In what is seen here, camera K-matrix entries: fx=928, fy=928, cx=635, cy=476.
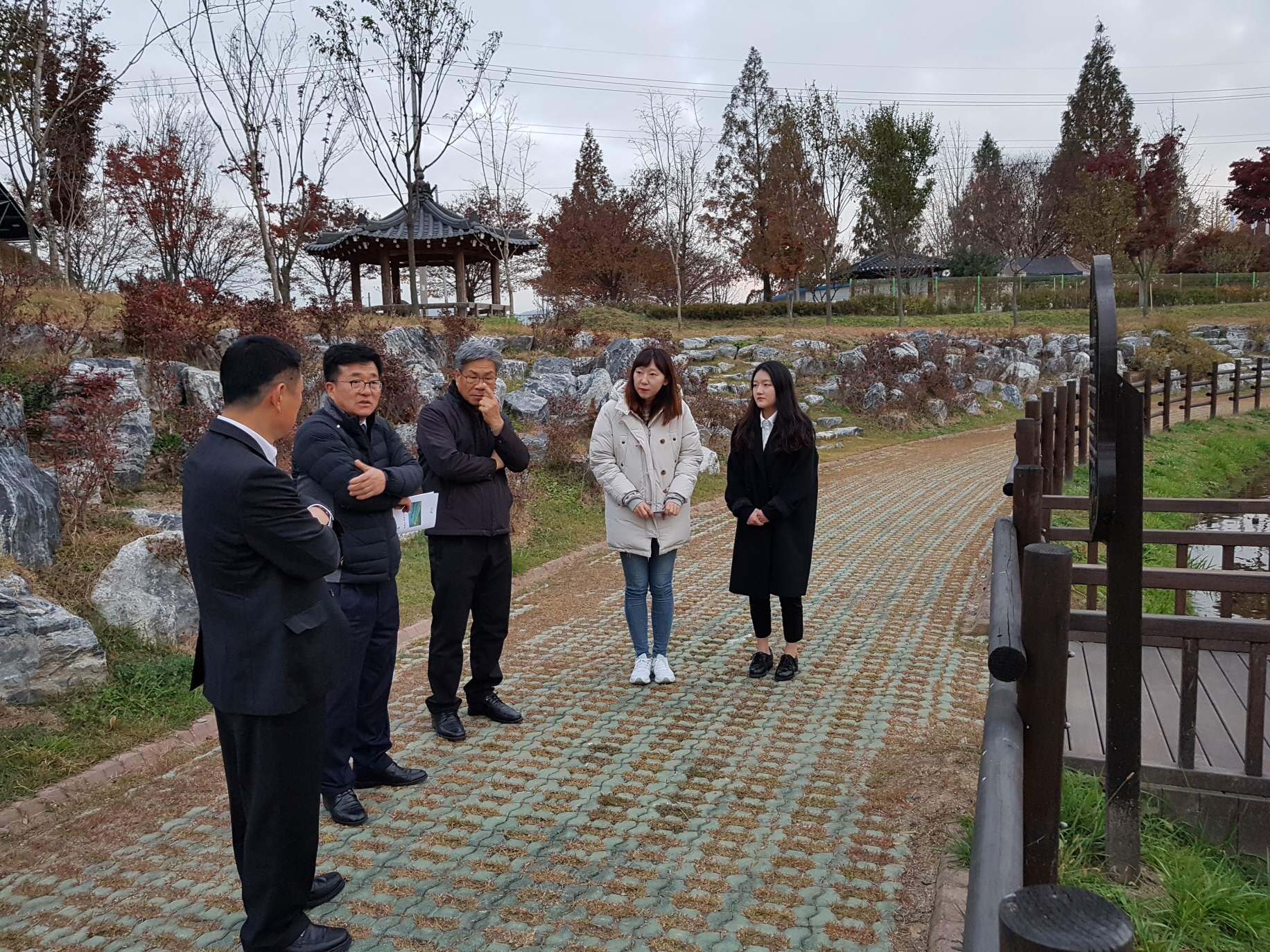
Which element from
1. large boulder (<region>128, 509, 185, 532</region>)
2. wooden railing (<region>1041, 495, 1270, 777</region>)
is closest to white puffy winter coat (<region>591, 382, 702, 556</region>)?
wooden railing (<region>1041, 495, 1270, 777</region>)

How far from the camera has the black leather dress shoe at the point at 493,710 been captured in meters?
4.38

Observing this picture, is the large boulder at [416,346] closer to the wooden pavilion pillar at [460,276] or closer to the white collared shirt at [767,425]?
the wooden pavilion pillar at [460,276]

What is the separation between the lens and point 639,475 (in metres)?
4.76

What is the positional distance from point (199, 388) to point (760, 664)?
6675mm

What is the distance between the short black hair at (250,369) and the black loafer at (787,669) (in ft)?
10.6

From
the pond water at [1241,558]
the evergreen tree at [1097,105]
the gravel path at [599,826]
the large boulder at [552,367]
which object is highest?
the evergreen tree at [1097,105]

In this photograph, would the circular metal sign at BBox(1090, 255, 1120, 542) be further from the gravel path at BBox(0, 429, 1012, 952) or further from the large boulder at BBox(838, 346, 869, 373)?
the large boulder at BBox(838, 346, 869, 373)

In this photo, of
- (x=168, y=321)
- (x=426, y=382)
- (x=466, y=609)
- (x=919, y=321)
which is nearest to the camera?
(x=466, y=609)

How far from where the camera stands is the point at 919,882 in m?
2.90

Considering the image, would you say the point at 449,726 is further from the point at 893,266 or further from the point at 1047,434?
the point at 893,266

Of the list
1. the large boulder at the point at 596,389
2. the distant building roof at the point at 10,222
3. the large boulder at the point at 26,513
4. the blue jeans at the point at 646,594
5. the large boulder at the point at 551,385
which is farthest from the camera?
the distant building roof at the point at 10,222

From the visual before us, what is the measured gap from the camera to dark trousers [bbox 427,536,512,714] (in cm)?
406

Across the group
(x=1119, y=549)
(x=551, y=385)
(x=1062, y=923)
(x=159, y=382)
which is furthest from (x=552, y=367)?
(x=1062, y=923)

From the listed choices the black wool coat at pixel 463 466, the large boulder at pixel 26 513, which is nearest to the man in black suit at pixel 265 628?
the black wool coat at pixel 463 466
